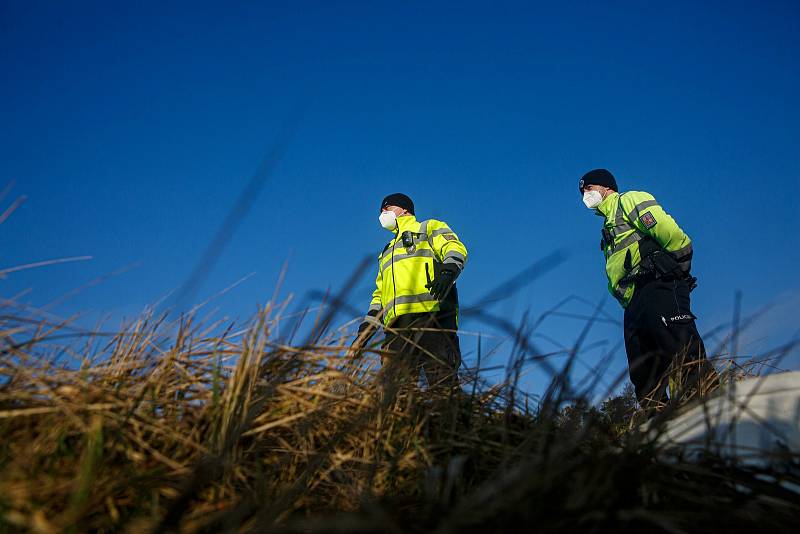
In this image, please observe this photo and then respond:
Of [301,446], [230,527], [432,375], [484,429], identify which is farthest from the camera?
[432,375]

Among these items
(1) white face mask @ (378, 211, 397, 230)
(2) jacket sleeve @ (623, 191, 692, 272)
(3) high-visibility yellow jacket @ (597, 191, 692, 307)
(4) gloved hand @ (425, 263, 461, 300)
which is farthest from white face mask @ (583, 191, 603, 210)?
(1) white face mask @ (378, 211, 397, 230)

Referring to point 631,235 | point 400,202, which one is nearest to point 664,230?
point 631,235

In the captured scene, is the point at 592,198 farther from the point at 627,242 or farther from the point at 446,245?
the point at 446,245

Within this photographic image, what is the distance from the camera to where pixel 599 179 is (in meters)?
5.88

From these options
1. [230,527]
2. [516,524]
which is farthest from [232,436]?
[516,524]

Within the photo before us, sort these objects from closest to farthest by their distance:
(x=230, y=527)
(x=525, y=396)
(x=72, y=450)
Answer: (x=230, y=527), (x=72, y=450), (x=525, y=396)

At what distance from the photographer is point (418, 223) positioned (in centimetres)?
650

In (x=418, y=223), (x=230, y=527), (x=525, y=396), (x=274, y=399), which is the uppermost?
(x=418, y=223)

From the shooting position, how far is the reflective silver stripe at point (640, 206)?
199 inches

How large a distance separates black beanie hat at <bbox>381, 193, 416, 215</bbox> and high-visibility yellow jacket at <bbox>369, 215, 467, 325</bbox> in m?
0.17

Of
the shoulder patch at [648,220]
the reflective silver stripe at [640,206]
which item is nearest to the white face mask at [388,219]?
the reflective silver stripe at [640,206]

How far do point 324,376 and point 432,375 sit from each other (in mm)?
437

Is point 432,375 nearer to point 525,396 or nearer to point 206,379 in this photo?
point 525,396

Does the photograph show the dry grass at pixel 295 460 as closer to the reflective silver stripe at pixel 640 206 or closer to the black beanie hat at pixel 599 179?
the reflective silver stripe at pixel 640 206
